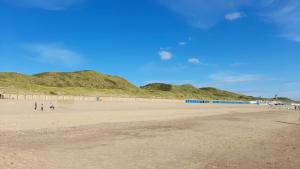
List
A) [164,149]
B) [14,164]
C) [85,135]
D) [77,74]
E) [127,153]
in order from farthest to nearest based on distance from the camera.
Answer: [77,74], [85,135], [164,149], [127,153], [14,164]

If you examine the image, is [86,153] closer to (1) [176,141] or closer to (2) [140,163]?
(2) [140,163]

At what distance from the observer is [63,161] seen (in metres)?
9.83

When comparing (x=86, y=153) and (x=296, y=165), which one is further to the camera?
(x=86, y=153)

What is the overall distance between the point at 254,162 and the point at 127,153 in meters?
4.56

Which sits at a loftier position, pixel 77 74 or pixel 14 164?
pixel 77 74

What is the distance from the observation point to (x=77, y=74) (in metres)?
152

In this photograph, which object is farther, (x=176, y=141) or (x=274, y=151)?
(x=176, y=141)

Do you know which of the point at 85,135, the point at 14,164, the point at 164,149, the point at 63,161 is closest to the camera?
the point at 14,164

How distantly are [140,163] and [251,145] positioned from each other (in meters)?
6.83

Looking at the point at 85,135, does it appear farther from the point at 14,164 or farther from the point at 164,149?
the point at 14,164

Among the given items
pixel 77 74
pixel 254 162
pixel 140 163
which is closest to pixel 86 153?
pixel 140 163

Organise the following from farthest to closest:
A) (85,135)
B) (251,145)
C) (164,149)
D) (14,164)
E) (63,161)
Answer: (85,135) → (251,145) → (164,149) → (63,161) → (14,164)

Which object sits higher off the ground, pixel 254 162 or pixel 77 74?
pixel 77 74

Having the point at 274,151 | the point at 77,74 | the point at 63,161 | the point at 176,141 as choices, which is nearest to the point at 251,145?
the point at 274,151
